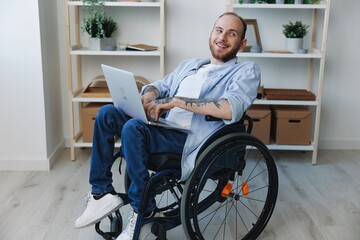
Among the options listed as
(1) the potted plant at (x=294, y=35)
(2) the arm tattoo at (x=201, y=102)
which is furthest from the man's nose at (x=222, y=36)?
(1) the potted plant at (x=294, y=35)

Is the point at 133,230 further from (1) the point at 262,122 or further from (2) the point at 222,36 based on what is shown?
(1) the point at 262,122

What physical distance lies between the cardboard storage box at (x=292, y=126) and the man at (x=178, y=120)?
1.08m

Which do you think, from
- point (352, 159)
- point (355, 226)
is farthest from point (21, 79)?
point (352, 159)

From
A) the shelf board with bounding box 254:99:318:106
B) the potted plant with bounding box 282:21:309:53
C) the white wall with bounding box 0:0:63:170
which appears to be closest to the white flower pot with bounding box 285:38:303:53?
the potted plant with bounding box 282:21:309:53

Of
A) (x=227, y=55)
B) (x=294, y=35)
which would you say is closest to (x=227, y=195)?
(x=227, y=55)

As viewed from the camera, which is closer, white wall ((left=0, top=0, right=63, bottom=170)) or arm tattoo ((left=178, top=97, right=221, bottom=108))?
arm tattoo ((left=178, top=97, right=221, bottom=108))

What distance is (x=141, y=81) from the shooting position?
3061 mm

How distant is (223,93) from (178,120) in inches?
9.4

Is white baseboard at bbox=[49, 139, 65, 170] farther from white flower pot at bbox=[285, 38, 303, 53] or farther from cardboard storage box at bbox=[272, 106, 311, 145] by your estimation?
white flower pot at bbox=[285, 38, 303, 53]

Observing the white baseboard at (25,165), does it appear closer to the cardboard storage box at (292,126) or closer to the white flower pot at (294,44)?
the cardboard storage box at (292,126)

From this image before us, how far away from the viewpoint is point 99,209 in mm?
1873

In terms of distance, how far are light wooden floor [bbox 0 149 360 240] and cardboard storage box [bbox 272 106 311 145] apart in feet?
0.56

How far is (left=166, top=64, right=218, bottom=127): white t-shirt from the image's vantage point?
2.01 metres

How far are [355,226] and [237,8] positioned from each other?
163 centimetres
